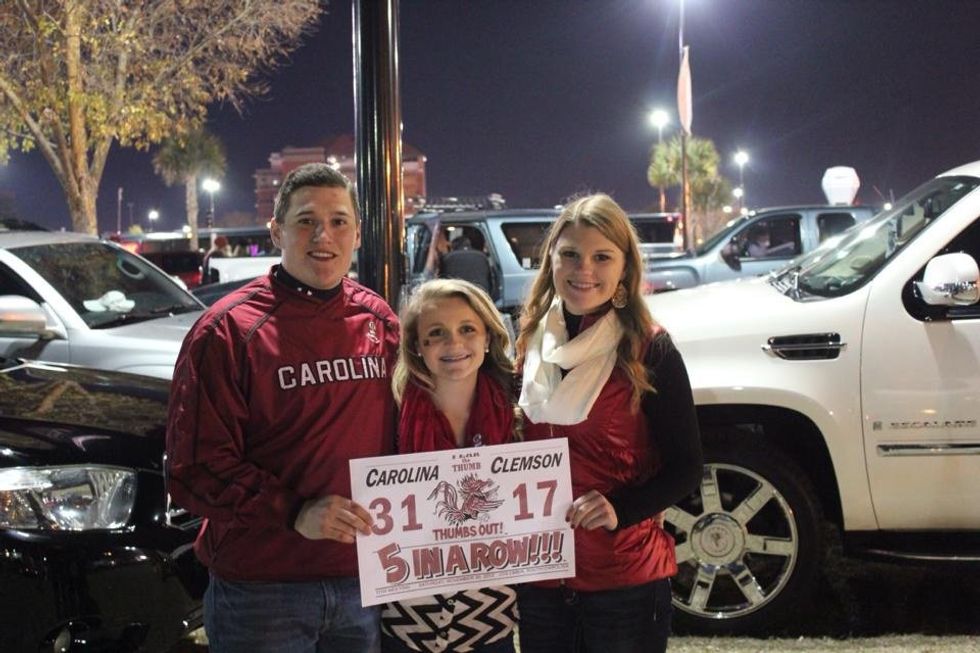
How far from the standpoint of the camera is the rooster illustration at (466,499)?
2.23 metres

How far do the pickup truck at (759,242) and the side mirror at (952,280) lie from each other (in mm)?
8110

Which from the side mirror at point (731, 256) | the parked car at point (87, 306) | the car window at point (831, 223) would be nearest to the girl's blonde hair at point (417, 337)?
the parked car at point (87, 306)

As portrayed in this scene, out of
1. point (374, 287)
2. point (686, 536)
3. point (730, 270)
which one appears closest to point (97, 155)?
point (730, 270)

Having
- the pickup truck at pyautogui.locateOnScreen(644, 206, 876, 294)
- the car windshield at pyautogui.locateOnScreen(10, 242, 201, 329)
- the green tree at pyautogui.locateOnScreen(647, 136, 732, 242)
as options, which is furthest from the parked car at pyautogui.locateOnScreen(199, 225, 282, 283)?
the green tree at pyautogui.locateOnScreen(647, 136, 732, 242)

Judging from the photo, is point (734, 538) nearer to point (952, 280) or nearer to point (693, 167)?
point (952, 280)

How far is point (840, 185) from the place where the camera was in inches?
552

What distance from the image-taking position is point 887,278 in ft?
12.6

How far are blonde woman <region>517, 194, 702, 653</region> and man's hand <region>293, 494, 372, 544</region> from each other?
49 cm

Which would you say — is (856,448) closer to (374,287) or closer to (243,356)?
(374,287)

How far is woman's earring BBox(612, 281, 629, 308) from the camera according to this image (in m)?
2.38

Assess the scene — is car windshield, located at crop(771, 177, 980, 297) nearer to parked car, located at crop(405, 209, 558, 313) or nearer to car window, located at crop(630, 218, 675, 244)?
parked car, located at crop(405, 209, 558, 313)

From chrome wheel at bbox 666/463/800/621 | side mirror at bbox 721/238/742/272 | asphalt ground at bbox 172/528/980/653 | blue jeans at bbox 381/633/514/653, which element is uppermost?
side mirror at bbox 721/238/742/272

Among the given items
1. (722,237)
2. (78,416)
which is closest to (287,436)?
(78,416)

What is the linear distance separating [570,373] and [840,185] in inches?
510
